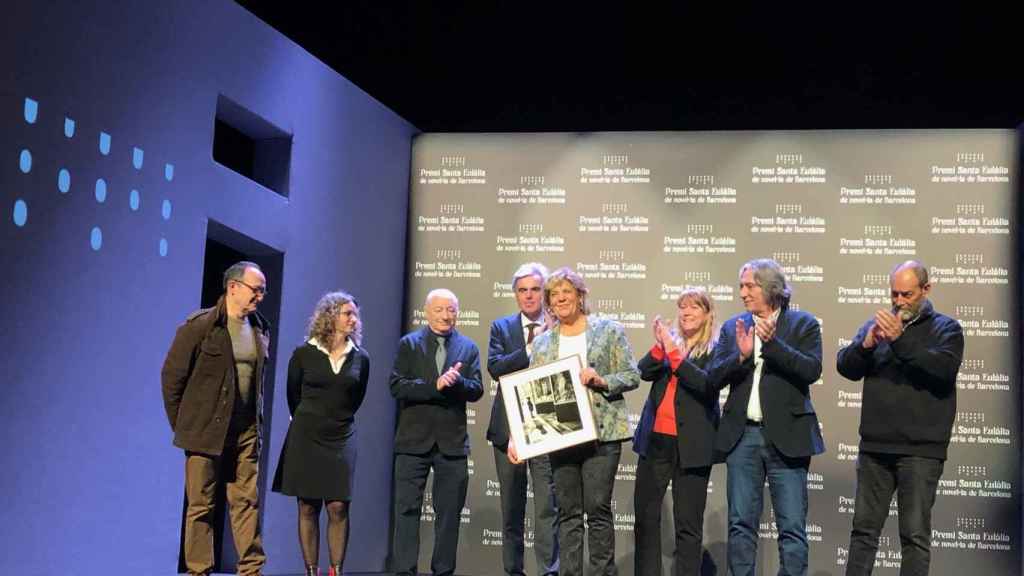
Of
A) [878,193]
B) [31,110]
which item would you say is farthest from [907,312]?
[31,110]

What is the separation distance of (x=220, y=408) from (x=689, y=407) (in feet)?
6.96

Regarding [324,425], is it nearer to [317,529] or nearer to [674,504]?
[317,529]

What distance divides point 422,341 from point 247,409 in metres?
1.21

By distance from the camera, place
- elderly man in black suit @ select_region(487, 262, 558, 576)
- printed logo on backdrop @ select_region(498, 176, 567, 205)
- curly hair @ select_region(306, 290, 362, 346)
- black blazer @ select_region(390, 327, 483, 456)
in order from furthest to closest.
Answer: printed logo on backdrop @ select_region(498, 176, 567, 205) < black blazer @ select_region(390, 327, 483, 456) < elderly man in black suit @ select_region(487, 262, 558, 576) < curly hair @ select_region(306, 290, 362, 346)

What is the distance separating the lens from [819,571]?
7332mm

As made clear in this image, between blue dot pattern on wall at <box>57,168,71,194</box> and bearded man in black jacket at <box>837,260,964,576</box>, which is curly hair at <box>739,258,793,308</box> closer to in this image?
bearded man in black jacket at <box>837,260,964,576</box>

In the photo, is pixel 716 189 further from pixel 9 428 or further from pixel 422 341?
pixel 9 428

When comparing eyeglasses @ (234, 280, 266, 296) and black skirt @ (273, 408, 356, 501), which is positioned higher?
eyeglasses @ (234, 280, 266, 296)

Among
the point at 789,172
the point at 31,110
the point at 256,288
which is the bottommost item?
the point at 256,288

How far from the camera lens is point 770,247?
25.3 ft

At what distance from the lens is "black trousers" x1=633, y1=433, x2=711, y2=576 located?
5441mm

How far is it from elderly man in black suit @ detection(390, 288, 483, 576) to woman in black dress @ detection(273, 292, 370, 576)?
1.13ft

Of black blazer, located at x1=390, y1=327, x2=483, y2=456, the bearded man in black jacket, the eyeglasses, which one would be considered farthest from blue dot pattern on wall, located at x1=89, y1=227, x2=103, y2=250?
the bearded man in black jacket

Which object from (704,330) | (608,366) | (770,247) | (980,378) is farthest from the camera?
(770,247)
